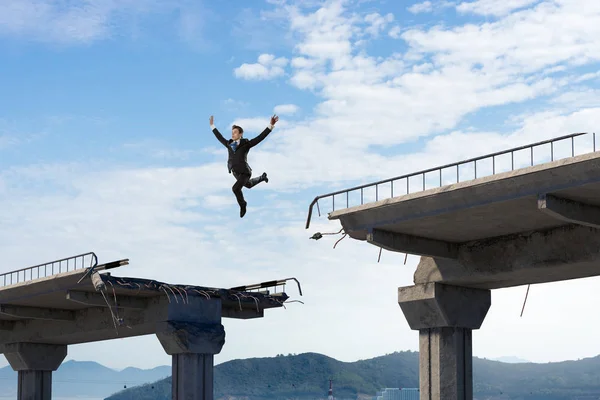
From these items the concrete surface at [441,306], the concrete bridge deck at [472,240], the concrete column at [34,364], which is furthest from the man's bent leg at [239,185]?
the concrete column at [34,364]

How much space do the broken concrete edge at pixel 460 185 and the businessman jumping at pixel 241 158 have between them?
223 centimetres

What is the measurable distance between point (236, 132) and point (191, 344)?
9.52 metres

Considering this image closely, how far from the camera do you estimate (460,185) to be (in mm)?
21188

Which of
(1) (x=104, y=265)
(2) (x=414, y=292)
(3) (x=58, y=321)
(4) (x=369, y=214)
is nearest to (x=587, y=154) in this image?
(4) (x=369, y=214)

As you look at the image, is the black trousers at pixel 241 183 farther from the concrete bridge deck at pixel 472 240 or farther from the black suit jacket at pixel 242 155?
the concrete bridge deck at pixel 472 240

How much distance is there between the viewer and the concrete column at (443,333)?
26.1 m

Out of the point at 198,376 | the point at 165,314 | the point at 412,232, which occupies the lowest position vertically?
the point at 198,376

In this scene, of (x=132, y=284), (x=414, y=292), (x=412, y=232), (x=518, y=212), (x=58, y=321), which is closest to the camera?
(x=518, y=212)

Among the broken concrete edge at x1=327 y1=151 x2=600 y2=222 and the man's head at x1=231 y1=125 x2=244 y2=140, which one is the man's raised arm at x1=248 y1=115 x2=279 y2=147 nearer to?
the man's head at x1=231 y1=125 x2=244 y2=140

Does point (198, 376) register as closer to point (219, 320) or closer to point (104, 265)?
point (219, 320)

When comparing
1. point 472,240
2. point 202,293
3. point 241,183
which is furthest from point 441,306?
point 202,293

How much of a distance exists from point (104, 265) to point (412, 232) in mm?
9314

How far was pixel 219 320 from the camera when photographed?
31422 millimetres

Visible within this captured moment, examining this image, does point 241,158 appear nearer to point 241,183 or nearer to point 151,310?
point 241,183
